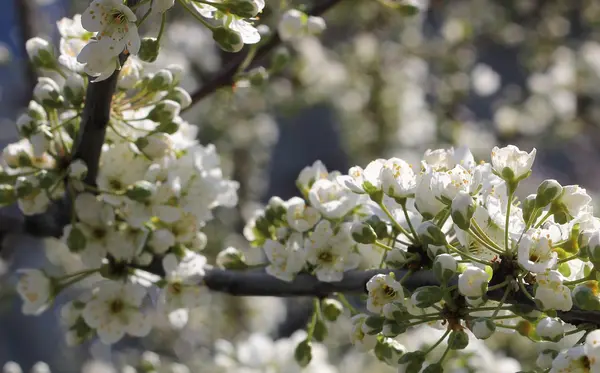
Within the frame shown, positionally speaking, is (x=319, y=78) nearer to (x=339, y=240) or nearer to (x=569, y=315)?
(x=339, y=240)

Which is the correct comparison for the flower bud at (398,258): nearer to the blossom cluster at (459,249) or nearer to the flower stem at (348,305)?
the blossom cluster at (459,249)

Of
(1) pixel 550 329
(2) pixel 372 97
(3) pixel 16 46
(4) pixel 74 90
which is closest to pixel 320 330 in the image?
(1) pixel 550 329

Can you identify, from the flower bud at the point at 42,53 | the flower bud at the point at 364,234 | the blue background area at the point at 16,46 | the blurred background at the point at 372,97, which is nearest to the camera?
the flower bud at the point at 364,234

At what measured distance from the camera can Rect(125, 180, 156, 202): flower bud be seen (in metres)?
1.28

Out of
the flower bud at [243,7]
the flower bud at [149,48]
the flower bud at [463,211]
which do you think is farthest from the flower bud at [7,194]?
the flower bud at [463,211]

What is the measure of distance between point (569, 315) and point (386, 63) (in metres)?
2.98

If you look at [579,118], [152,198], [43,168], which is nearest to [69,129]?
[43,168]

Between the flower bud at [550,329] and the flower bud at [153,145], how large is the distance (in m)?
0.72

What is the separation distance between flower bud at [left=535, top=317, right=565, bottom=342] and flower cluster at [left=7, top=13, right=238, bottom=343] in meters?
0.66

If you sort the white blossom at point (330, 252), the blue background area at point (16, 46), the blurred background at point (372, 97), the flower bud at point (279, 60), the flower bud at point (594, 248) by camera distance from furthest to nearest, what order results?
the blurred background at point (372, 97)
the blue background area at point (16, 46)
the flower bud at point (279, 60)
the white blossom at point (330, 252)
the flower bud at point (594, 248)

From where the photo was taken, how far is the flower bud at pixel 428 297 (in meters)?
1.00

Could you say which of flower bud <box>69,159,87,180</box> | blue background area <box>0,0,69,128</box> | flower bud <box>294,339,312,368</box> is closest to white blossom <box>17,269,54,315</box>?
flower bud <box>69,159,87,180</box>

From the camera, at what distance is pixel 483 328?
0.99 m

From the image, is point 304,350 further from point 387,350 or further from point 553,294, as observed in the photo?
point 553,294
